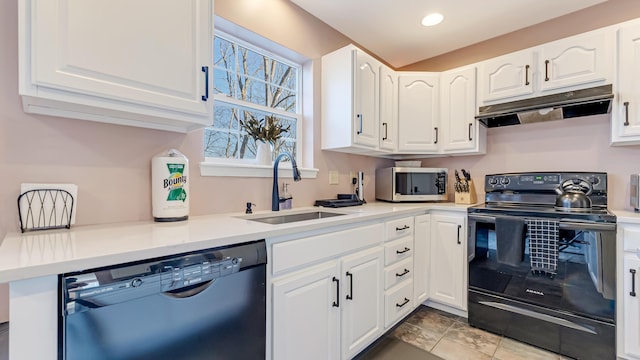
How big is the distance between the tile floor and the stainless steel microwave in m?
1.02

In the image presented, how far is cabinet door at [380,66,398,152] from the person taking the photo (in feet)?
8.35

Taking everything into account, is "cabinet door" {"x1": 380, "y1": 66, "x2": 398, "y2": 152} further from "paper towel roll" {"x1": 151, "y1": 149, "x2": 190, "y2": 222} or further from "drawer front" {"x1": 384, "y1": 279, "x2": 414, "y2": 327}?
"paper towel roll" {"x1": 151, "y1": 149, "x2": 190, "y2": 222}

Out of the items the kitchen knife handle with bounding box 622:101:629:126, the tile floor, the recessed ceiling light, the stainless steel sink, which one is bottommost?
the tile floor

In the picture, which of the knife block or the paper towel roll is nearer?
the paper towel roll

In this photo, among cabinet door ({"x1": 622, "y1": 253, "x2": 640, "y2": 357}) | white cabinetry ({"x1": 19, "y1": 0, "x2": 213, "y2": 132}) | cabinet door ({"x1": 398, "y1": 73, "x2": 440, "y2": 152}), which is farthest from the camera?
cabinet door ({"x1": 398, "y1": 73, "x2": 440, "y2": 152})

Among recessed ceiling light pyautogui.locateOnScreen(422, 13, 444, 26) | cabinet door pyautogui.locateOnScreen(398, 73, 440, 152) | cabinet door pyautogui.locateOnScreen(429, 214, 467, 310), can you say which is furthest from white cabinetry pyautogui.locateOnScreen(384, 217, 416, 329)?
recessed ceiling light pyautogui.locateOnScreen(422, 13, 444, 26)

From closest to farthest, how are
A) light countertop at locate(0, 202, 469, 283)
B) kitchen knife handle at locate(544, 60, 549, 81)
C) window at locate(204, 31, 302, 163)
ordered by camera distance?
light countertop at locate(0, 202, 469, 283), window at locate(204, 31, 302, 163), kitchen knife handle at locate(544, 60, 549, 81)

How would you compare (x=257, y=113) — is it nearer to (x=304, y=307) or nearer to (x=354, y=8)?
(x=354, y=8)

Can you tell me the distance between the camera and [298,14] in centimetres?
224

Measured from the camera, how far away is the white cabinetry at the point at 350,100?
7.30 ft

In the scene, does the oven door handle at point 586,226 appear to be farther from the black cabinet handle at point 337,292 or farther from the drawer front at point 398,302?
the black cabinet handle at point 337,292

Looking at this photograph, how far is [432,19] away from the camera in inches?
93.1

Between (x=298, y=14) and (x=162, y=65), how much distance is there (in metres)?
1.40

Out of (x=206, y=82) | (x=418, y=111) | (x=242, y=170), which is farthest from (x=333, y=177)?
(x=206, y=82)
